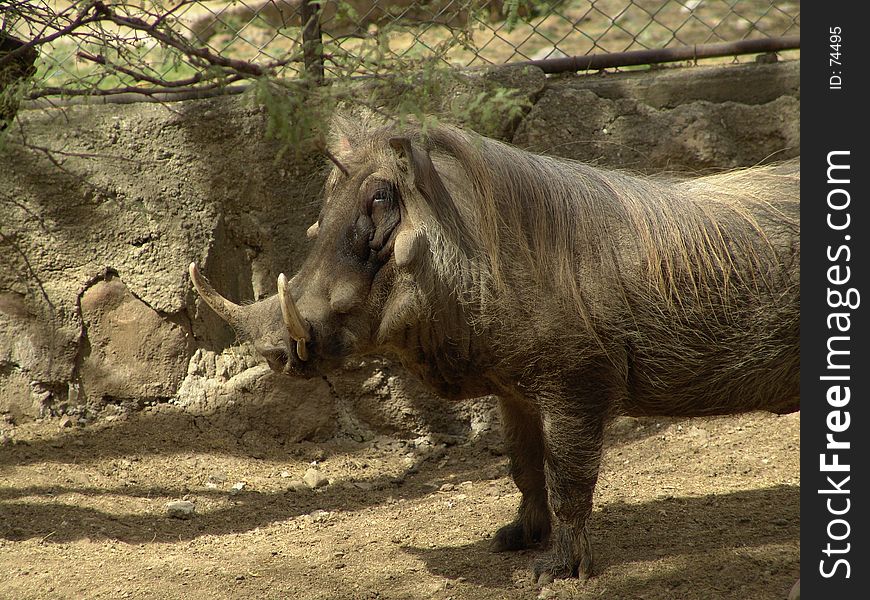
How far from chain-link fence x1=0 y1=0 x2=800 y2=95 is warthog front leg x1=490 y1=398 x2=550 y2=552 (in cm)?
124

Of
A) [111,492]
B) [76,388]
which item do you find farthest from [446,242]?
[76,388]

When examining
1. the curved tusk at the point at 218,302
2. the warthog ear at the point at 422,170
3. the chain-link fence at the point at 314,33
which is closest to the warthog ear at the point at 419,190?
the warthog ear at the point at 422,170

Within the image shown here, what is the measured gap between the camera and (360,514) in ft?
11.9

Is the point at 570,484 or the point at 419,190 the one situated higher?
the point at 419,190

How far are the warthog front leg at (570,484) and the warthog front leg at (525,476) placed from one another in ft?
0.67

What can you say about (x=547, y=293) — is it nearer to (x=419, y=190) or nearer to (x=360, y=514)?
(x=419, y=190)

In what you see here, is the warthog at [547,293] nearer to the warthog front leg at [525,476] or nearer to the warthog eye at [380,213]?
the warthog eye at [380,213]

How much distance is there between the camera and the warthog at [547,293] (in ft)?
9.17

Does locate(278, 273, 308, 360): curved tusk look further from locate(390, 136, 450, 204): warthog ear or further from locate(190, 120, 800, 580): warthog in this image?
locate(390, 136, 450, 204): warthog ear

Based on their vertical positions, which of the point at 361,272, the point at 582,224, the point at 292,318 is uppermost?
the point at 582,224

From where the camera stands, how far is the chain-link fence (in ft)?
7.97

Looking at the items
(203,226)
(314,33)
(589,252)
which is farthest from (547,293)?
(203,226)

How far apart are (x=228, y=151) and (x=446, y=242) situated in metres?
1.58

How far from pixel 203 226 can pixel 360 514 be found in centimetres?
139
